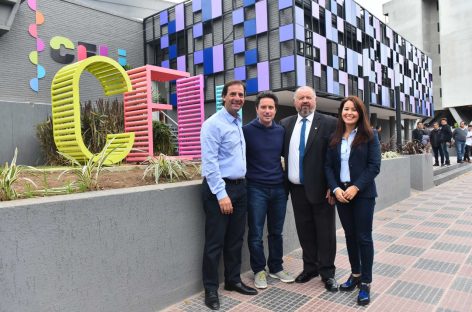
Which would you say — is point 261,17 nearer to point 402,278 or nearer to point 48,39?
point 48,39

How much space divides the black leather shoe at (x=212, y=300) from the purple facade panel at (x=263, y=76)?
1600 centimetres

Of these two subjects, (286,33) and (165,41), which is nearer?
(286,33)

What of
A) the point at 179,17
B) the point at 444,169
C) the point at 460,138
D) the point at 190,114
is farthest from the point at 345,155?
the point at 179,17

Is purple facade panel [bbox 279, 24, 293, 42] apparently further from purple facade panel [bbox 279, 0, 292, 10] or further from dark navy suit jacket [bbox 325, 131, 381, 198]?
dark navy suit jacket [bbox 325, 131, 381, 198]

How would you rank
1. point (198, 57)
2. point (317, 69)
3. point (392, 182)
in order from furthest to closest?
1. point (198, 57)
2. point (317, 69)
3. point (392, 182)

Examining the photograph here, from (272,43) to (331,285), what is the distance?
16421 millimetres

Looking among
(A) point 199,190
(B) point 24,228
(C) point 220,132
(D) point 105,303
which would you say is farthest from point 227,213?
(B) point 24,228

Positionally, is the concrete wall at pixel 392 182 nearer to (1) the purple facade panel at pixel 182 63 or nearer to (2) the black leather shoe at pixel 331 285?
(2) the black leather shoe at pixel 331 285

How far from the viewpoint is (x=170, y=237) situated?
3.18 m

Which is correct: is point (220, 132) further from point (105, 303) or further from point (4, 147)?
point (4, 147)

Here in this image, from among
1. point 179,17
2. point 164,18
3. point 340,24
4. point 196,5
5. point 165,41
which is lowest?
point 165,41

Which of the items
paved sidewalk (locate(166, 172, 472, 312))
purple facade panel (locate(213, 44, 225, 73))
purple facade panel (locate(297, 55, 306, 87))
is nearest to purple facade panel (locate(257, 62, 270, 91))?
purple facade panel (locate(297, 55, 306, 87))

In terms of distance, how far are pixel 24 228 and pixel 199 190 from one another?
4.98 ft

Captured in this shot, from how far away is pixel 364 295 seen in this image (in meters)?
3.16
